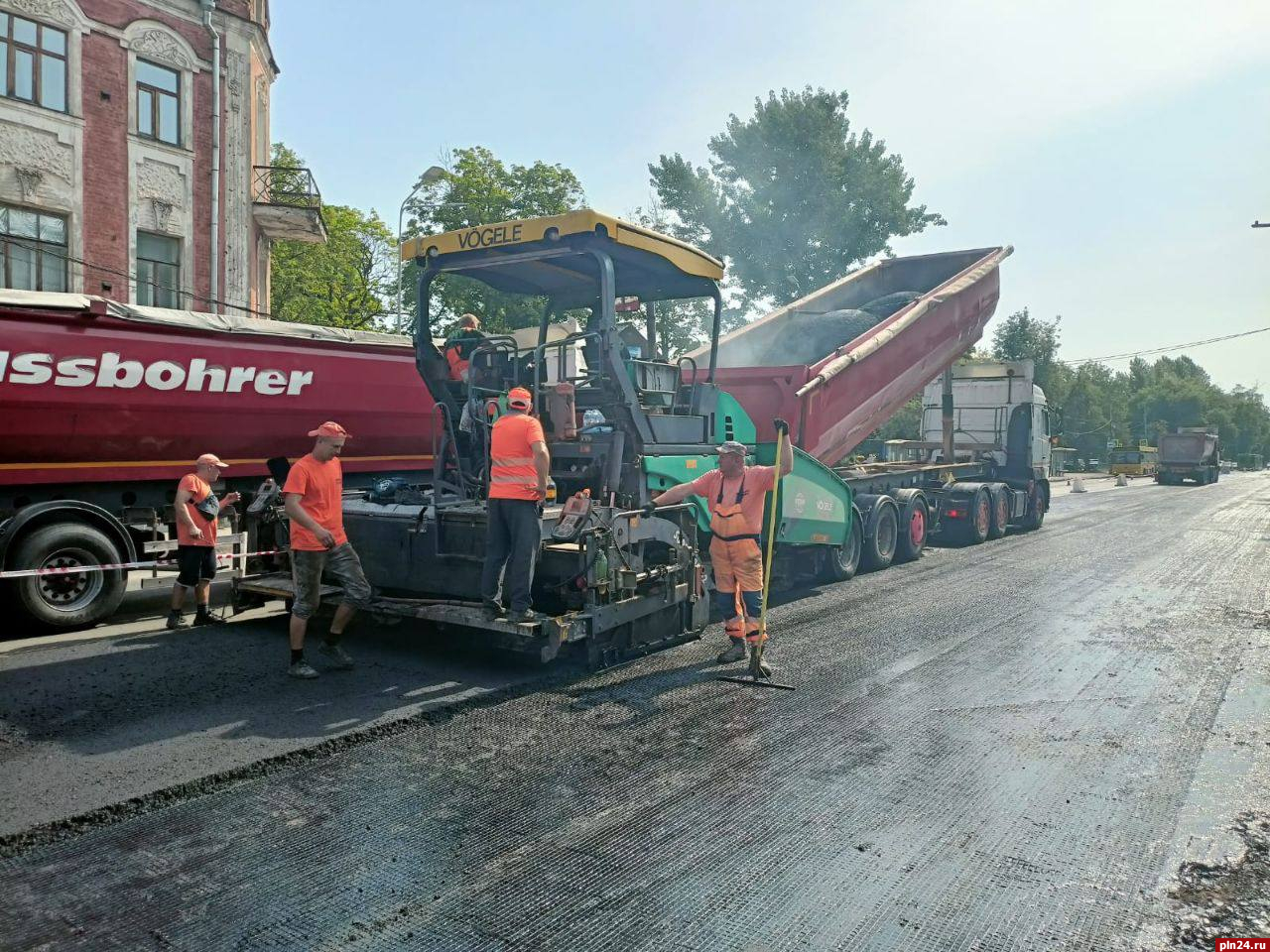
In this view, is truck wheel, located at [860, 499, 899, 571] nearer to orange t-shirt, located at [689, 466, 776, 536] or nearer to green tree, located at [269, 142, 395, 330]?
orange t-shirt, located at [689, 466, 776, 536]

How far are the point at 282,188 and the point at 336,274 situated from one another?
46.6 feet

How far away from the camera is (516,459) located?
5402 mm

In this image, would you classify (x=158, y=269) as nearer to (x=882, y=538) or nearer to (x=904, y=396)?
(x=904, y=396)

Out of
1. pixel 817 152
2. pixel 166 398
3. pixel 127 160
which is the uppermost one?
pixel 817 152

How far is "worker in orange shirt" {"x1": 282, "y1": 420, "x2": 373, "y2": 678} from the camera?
221 inches

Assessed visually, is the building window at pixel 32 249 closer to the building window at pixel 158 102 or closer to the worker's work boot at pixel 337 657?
the building window at pixel 158 102

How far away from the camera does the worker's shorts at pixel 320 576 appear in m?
5.68

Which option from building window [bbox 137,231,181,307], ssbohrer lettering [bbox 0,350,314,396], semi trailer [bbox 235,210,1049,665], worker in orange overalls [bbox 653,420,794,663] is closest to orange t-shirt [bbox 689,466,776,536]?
worker in orange overalls [bbox 653,420,794,663]

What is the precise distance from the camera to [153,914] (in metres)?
2.87

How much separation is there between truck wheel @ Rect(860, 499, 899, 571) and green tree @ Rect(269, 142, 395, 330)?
24405mm

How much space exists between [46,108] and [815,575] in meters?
14.7

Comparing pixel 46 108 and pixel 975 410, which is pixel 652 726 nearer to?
pixel 975 410

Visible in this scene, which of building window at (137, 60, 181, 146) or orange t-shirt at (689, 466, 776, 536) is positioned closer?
orange t-shirt at (689, 466, 776, 536)

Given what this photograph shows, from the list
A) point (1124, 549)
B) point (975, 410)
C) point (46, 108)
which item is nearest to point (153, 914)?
point (1124, 549)
